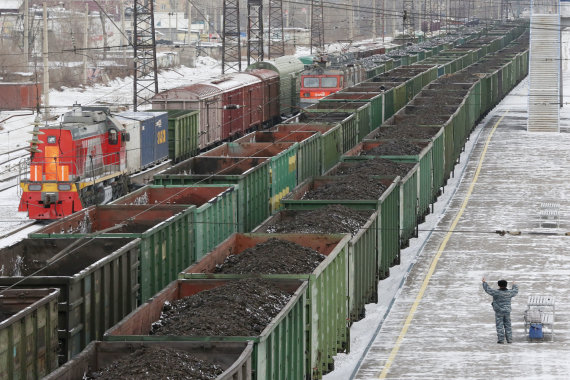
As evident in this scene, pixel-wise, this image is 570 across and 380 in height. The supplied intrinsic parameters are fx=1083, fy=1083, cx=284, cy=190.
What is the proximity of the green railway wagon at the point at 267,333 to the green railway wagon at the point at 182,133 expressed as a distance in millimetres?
25333

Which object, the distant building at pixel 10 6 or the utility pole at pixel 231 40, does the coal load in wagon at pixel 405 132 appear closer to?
the utility pole at pixel 231 40

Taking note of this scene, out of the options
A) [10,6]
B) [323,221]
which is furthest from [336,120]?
[10,6]

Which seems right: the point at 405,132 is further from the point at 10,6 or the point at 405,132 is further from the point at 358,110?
the point at 10,6

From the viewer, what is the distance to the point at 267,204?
2777 cm

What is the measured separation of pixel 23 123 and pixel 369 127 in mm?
26884

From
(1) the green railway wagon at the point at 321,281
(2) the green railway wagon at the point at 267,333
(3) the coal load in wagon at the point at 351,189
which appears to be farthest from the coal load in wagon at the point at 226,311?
(3) the coal load in wagon at the point at 351,189

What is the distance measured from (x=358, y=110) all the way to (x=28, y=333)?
97.0 ft

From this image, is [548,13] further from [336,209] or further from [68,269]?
[68,269]

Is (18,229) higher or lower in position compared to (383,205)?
lower

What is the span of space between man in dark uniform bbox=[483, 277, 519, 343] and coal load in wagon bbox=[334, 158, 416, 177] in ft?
26.0

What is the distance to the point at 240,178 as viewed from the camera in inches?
980

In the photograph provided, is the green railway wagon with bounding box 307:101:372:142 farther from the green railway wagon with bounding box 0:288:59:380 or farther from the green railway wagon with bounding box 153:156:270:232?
the green railway wagon with bounding box 0:288:59:380

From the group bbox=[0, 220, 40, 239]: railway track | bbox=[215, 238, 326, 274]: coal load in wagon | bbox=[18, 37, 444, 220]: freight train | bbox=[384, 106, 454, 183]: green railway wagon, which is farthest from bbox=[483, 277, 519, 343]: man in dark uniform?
bbox=[384, 106, 454, 183]: green railway wagon

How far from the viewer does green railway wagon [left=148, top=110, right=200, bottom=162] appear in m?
41.8
